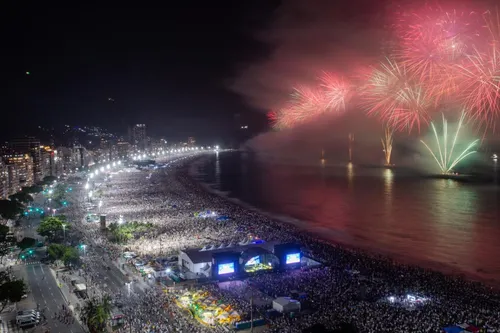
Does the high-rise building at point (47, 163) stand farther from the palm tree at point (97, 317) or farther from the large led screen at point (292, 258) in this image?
the palm tree at point (97, 317)

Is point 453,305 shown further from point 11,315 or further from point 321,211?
point 321,211

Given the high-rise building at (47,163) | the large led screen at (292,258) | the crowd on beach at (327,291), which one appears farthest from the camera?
the high-rise building at (47,163)

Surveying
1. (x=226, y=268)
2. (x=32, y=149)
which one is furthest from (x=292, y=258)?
(x=32, y=149)

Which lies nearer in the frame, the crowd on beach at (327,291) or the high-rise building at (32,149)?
the crowd on beach at (327,291)

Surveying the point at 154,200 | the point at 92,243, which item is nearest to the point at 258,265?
the point at 92,243

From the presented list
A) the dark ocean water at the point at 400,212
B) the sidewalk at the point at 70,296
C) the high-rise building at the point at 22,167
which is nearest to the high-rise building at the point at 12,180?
the high-rise building at the point at 22,167

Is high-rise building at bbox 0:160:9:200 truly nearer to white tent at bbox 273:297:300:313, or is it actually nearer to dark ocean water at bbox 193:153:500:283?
dark ocean water at bbox 193:153:500:283
